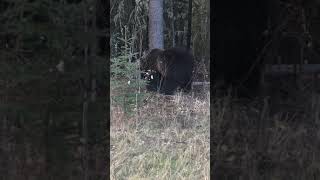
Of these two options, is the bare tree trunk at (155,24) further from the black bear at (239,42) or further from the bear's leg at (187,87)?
the black bear at (239,42)

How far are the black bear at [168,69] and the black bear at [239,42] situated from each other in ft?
0.88

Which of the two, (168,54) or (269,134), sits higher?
(168,54)

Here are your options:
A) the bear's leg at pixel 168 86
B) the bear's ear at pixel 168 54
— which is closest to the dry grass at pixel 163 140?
the bear's leg at pixel 168 86

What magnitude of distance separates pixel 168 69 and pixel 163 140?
366mm

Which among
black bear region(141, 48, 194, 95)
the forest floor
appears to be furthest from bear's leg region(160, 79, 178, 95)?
the forest floor


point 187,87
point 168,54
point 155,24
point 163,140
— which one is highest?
point 155,24

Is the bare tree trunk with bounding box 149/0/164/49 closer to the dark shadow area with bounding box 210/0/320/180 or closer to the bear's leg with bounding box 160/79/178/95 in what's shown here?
the bear's leg with bounding box 160/79/178/95

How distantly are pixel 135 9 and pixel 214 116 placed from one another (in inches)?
31.1

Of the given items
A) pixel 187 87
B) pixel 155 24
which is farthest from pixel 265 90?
pixel 155 24

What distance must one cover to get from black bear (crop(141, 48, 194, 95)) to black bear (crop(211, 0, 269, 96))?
0.88 ft

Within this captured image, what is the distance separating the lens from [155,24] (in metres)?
→ 2.45

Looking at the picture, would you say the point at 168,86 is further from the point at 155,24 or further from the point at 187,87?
the point at 155,24

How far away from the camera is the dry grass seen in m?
2.30

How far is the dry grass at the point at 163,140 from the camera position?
7.54 ft
